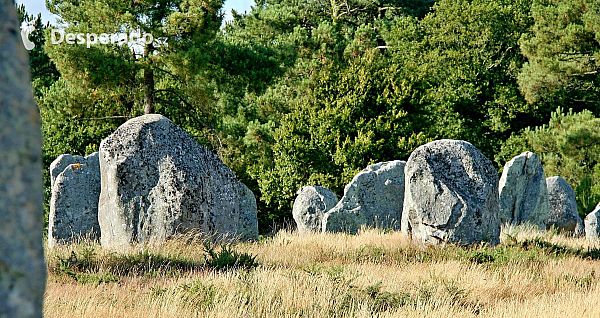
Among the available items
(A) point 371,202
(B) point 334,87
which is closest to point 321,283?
(A) point 371,202


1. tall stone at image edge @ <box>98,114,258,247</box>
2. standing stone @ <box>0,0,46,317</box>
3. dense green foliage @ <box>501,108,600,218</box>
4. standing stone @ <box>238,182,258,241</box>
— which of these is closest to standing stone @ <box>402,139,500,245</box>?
tall stone at image edge @ <box>98,114,258,247</box>

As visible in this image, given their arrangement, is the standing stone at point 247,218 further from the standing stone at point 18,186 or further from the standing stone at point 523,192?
the standing stone at point 18,186

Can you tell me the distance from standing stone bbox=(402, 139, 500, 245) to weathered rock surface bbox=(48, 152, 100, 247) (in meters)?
5.98

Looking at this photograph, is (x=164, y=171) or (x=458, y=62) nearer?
(x=164, y=171)

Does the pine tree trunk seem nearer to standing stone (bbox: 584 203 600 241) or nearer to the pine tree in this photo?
the pine tree

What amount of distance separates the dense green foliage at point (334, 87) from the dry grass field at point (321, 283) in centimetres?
1071

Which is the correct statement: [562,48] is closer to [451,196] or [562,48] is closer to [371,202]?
[371,202]

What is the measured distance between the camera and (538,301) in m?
5.52

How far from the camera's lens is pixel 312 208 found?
15.1 m

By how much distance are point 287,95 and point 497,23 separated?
933 cm

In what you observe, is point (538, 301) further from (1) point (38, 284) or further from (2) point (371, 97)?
(2) point (371, 97)

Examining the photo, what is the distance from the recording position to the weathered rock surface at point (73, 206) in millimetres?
11023

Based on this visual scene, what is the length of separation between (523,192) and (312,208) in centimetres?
530

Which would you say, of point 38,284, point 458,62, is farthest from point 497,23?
point 38,284
